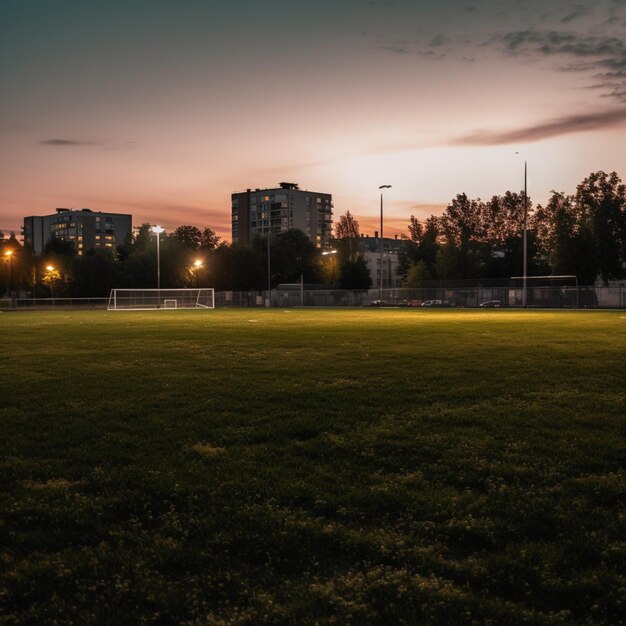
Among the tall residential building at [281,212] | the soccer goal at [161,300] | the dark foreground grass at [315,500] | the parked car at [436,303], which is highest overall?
the tall residential building at [281,212]

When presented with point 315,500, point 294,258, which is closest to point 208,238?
point 294,258

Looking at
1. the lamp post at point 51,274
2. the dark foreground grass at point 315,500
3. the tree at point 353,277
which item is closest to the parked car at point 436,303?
the tree at point 353,277

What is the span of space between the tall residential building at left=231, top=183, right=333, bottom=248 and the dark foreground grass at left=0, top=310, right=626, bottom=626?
174 metres

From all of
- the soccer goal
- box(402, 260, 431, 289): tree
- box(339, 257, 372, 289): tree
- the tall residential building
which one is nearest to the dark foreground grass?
the soccer goal

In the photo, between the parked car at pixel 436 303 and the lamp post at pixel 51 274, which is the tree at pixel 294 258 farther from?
the parked car at pixel 436 303

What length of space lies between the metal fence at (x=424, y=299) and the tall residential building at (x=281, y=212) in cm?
9774

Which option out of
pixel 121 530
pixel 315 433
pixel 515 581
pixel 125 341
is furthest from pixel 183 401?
pixel 125 341

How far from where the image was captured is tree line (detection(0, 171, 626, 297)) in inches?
3265

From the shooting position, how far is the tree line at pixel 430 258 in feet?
272

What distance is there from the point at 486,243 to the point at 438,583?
109m

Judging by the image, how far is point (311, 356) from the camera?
16797 mm

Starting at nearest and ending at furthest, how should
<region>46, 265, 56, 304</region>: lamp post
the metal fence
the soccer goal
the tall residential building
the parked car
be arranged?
the metal fence → the soccer goal → the parked car → <region>46, 265, 56, 304</region>: lamp post → the tall residential building

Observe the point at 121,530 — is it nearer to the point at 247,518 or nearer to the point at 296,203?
the point at 247,518

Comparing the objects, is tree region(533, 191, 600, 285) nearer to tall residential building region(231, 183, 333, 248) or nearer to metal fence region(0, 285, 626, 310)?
metal fence region(0, 285, 626, 310)
